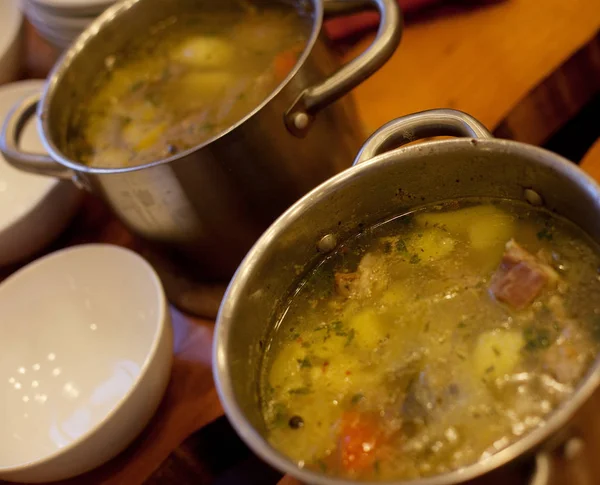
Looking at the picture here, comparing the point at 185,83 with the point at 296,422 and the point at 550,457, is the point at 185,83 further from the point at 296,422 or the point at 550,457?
the point at 550,457

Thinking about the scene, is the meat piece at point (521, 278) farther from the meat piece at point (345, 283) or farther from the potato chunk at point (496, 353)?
the meat piece at point (345, 283)

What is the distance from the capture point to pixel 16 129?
1.11 metres

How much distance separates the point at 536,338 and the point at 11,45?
148cm

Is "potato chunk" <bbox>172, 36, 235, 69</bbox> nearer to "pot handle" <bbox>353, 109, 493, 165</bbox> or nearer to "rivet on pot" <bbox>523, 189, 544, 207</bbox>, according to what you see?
"pot handle" <bbox>353, 109, 493, 165</bbox>

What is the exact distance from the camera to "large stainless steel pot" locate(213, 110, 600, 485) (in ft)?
2.04

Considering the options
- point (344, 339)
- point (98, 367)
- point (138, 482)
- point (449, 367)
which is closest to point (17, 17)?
point (98, 367)

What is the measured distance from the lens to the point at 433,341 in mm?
689

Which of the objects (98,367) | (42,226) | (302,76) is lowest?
(98,367)

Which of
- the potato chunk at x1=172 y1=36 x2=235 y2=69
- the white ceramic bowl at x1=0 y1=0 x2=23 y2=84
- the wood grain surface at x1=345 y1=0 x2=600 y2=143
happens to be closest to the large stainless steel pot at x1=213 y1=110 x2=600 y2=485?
the wood grain surface at x1=345 y1=0 x2=600 y2=143

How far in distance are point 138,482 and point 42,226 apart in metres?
0.56

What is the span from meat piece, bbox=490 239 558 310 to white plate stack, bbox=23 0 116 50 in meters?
1.03

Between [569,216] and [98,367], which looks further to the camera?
[98,367]

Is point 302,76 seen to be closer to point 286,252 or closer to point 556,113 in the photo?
point 286,252

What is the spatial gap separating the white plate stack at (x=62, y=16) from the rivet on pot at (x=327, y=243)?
33.0 inches
